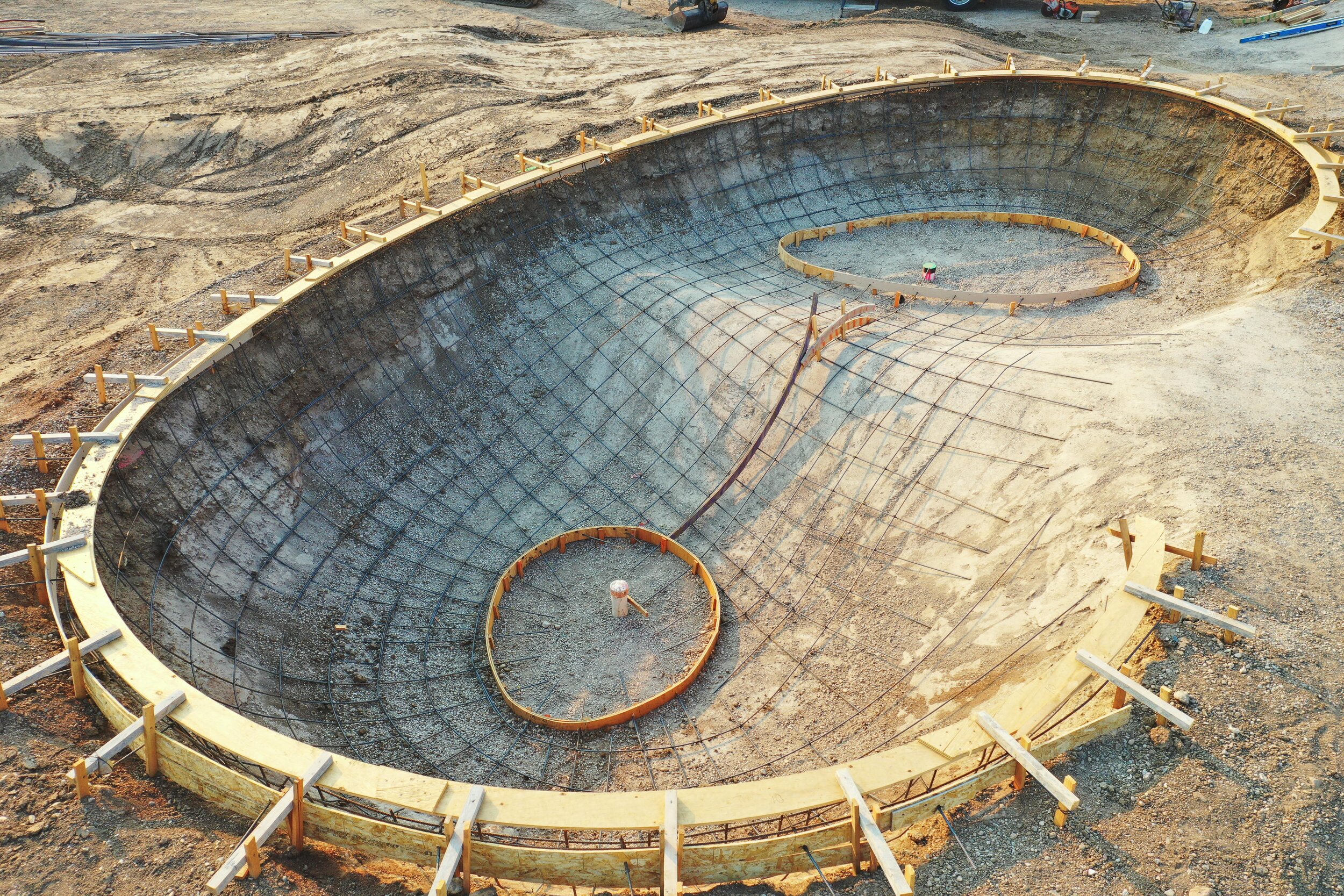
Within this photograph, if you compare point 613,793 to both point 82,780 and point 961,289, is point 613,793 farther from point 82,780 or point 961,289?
point 961,289

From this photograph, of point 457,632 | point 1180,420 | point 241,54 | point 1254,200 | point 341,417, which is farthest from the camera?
point 241,54

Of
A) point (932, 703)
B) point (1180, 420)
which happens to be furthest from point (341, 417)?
point (1180, 420)

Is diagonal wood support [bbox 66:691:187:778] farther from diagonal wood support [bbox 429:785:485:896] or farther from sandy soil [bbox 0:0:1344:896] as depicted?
diagonal wood support [bbox 429:785:485:896]

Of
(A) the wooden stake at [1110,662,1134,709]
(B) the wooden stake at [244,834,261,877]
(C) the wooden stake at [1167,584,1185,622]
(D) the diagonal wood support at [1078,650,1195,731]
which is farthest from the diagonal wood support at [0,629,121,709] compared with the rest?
(C) the wooden stake at [1167,584,1185,622]

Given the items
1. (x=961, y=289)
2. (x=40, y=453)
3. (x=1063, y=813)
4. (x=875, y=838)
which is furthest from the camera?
(x=961, y=289)

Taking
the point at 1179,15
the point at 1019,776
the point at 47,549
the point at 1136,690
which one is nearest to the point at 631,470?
the point at 47,549

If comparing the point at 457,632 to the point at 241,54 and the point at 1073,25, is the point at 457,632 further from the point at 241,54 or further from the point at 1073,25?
the point at 1073,25
